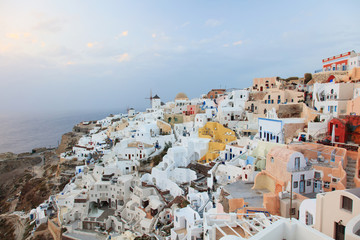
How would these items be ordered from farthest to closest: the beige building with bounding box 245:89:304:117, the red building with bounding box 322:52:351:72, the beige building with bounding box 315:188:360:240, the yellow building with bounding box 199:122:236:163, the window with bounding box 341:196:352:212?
the red building with bounding box 322:52:351:72
the beige building with bounding box 245:89:304:117
the yellow building with bounding box 199:122:236:163
the window with bounding box 341:196:352:212
the beige building with bounding box 315:188:360:240

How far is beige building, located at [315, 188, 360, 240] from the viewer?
15.6ft

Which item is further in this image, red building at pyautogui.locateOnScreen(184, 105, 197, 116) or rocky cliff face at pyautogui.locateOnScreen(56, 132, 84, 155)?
rocky cliff face at pyautogui.locateOnScreen(56, 132, 84, 155)

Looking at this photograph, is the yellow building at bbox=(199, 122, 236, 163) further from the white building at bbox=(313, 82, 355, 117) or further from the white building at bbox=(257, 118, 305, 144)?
the white building at bbox=(313, 82, 355, 117)

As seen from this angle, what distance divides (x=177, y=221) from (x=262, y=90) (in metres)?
23.8

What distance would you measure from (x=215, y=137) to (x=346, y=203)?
2159cm

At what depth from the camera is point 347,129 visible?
14492mm

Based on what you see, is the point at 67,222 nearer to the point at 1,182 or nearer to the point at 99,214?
the point at 99,214

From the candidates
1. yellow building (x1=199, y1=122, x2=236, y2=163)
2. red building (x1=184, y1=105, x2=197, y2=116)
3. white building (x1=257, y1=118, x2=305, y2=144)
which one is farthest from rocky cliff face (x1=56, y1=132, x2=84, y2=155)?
white building (x1=257, y1=118, x2=305, y2=144)

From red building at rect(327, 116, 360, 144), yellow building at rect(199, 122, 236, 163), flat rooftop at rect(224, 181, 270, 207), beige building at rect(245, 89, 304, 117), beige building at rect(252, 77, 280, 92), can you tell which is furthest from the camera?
beige building at rect(252, 77, 280, 92)

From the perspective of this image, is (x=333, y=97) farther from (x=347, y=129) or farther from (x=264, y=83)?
(x=264, y=83)

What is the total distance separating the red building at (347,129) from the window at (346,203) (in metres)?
11.4

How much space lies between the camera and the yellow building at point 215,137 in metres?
24.4

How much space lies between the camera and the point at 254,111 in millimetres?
29000

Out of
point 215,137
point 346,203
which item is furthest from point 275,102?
point 346,203
